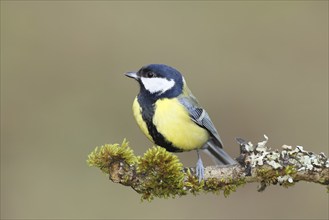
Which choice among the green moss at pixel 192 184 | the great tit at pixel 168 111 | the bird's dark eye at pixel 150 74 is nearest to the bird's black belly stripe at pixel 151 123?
the great tit at pixel 168 111

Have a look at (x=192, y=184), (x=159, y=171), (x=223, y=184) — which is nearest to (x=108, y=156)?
(x=159, y=171)

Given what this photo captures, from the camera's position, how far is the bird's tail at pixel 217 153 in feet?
10.3

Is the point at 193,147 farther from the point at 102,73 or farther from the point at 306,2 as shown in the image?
the point at 306,2

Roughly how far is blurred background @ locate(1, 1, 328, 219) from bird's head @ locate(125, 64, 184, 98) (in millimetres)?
1839

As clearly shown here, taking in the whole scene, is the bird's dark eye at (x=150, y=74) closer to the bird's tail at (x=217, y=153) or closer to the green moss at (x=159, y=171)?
the bird's tail at (x=217, y=153)

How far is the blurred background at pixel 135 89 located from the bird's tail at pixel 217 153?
1497 mm

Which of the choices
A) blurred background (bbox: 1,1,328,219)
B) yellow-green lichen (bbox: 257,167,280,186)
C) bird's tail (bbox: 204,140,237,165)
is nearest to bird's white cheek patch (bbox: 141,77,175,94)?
bird's tail (bbox: 204,140,237,165)

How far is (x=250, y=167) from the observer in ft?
7.61

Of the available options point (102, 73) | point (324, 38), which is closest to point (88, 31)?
point (102, 73)

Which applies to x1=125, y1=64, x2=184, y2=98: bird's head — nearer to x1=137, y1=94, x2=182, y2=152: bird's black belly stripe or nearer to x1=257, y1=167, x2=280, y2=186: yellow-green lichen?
x1=137, y1=94, x2=182, y2=152: bird's black belly stripe

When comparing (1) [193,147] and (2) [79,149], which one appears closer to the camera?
(1) [193,147]

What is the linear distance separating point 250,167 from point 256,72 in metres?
3.20

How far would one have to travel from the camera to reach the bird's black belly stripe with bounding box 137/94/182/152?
2846 millimetres

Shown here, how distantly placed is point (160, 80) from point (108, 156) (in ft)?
2.24
